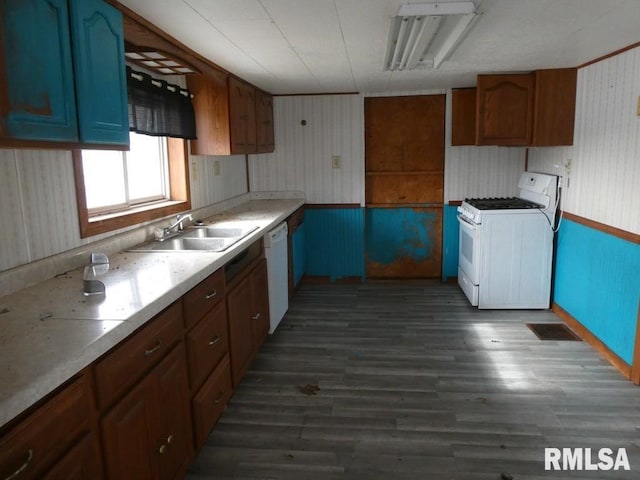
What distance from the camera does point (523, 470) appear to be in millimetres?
2246

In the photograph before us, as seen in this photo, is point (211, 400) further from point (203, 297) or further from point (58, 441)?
point (58, 441)

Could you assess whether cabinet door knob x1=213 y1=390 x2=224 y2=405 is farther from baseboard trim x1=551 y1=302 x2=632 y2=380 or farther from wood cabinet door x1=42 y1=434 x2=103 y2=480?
baseboard trim x1=551 y1=302 x2=632 y2=380

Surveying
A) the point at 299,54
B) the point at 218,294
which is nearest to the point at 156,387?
the point at 218,294

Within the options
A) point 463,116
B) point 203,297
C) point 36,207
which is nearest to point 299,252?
point 463,116

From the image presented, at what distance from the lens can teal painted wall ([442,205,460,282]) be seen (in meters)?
5.35

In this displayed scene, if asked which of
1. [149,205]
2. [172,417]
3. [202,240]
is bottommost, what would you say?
[172,417]

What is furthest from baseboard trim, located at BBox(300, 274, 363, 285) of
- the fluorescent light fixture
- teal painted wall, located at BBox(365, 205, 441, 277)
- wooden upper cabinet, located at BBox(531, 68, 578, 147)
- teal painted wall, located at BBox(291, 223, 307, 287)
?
the fluorescent light fixture

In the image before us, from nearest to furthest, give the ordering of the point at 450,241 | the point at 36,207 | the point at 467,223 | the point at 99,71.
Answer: the point at 99,71
the point at 36,207
the point at 467,223
the point at 450,241

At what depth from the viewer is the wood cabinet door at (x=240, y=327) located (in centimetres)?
281

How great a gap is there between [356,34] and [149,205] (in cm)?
173

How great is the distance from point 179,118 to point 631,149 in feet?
9.89

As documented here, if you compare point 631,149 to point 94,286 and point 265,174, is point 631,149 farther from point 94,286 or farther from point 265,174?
point 265,174

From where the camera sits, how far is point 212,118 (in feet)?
12.0

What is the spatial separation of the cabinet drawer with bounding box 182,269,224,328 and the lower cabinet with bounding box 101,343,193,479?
157mm
